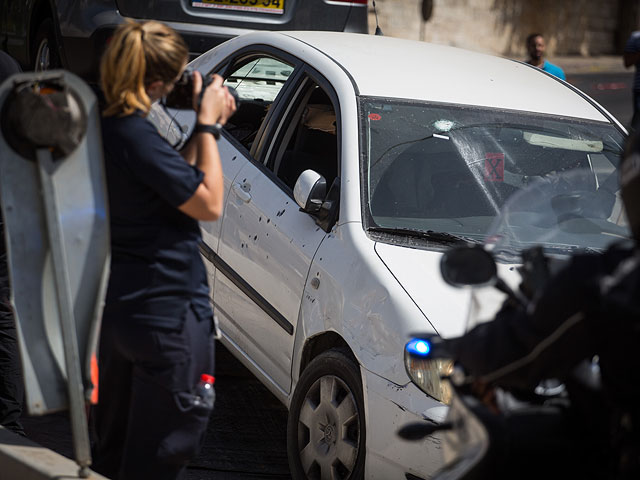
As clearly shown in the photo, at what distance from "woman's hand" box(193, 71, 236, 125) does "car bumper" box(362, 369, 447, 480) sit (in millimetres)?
1107

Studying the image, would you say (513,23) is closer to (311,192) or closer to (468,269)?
(311,192)

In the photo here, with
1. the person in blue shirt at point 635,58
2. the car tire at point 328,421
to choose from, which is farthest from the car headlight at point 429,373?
the person in blue shirt at point 635,58

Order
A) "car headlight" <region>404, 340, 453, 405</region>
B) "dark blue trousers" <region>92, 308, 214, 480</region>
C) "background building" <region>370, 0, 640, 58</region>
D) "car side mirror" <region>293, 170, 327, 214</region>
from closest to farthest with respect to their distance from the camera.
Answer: "dark blue trousers" <region>92, 308, 214, 480</region>
"car headlight" <region>404, 340, 453, 405</region>
"car side mirror" <region>293, 170, 327, 214</region>
"background building" <region>370, 0, 640, 58</region>

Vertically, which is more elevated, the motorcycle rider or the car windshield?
the motorcycle rider

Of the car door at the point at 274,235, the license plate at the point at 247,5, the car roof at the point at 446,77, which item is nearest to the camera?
the car door at the point at 274,235

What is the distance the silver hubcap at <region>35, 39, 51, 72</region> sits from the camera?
8.46 m

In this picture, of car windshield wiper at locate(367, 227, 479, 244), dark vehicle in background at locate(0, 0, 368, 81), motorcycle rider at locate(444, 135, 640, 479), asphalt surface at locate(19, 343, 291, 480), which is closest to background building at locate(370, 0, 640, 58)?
dark vehicle in background at locate(0, 0, 368, 81)

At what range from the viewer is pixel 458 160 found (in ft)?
14.7

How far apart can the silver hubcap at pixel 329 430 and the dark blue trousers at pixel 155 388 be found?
0.84 meters

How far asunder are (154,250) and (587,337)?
1347mm

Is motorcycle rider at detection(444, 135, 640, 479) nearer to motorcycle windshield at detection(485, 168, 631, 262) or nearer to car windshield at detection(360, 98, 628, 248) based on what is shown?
motorcycle windshield at detection(485, 168, 631, 262)

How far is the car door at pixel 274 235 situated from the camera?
4.30 meters

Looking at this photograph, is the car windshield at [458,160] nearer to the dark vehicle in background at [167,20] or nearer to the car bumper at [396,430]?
the car bumper at [396,430]

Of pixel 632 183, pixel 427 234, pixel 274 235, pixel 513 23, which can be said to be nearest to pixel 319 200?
pixel 274 235
